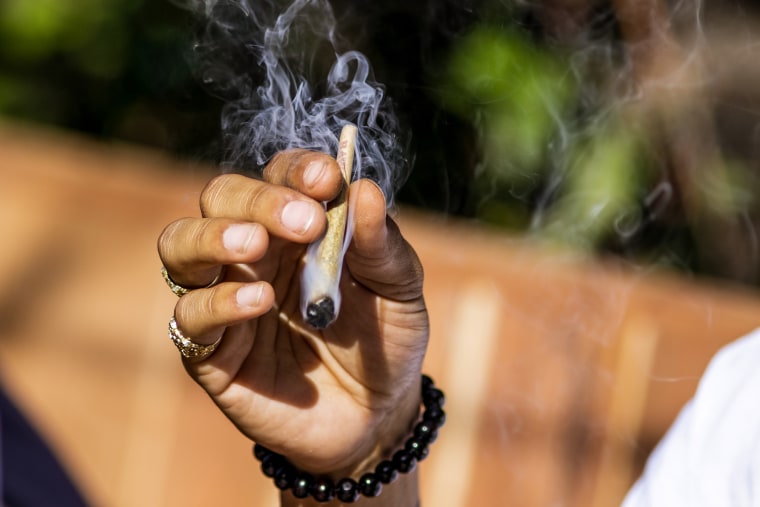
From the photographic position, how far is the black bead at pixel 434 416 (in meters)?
1.30

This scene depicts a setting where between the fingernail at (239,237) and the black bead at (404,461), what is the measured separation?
44 cm

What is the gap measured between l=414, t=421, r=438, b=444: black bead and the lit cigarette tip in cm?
37

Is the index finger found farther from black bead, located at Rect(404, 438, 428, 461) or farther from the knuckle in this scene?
black bead, located at Rect(404, 438, 428, 461)

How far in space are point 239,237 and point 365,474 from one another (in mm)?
439

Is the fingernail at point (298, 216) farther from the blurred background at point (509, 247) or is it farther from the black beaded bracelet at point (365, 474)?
the blurred background at point (509, 247)

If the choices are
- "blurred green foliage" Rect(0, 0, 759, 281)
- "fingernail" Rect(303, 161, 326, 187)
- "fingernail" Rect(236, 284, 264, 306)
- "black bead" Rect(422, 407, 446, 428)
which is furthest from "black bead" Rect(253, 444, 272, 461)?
"blurred green foliage" Rect(0, 0, 759, 281)

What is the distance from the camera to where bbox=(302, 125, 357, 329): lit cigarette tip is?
3.11 feet

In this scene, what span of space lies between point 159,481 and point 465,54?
6.52 feet

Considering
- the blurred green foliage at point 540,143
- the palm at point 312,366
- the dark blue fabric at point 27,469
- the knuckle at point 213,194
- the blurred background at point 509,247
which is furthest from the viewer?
the blurred green foliage at point 540,143

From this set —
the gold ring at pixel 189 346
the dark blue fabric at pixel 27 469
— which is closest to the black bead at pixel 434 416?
the gold ring at pixel 189 346

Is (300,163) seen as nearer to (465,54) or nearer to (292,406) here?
(292,406)

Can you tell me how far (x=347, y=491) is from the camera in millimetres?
1233

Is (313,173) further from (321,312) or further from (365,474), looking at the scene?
(365,474)

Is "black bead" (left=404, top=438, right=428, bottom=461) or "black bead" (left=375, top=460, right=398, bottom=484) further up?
"black bead" (left=404, top=438, right=428, bottom=461)
